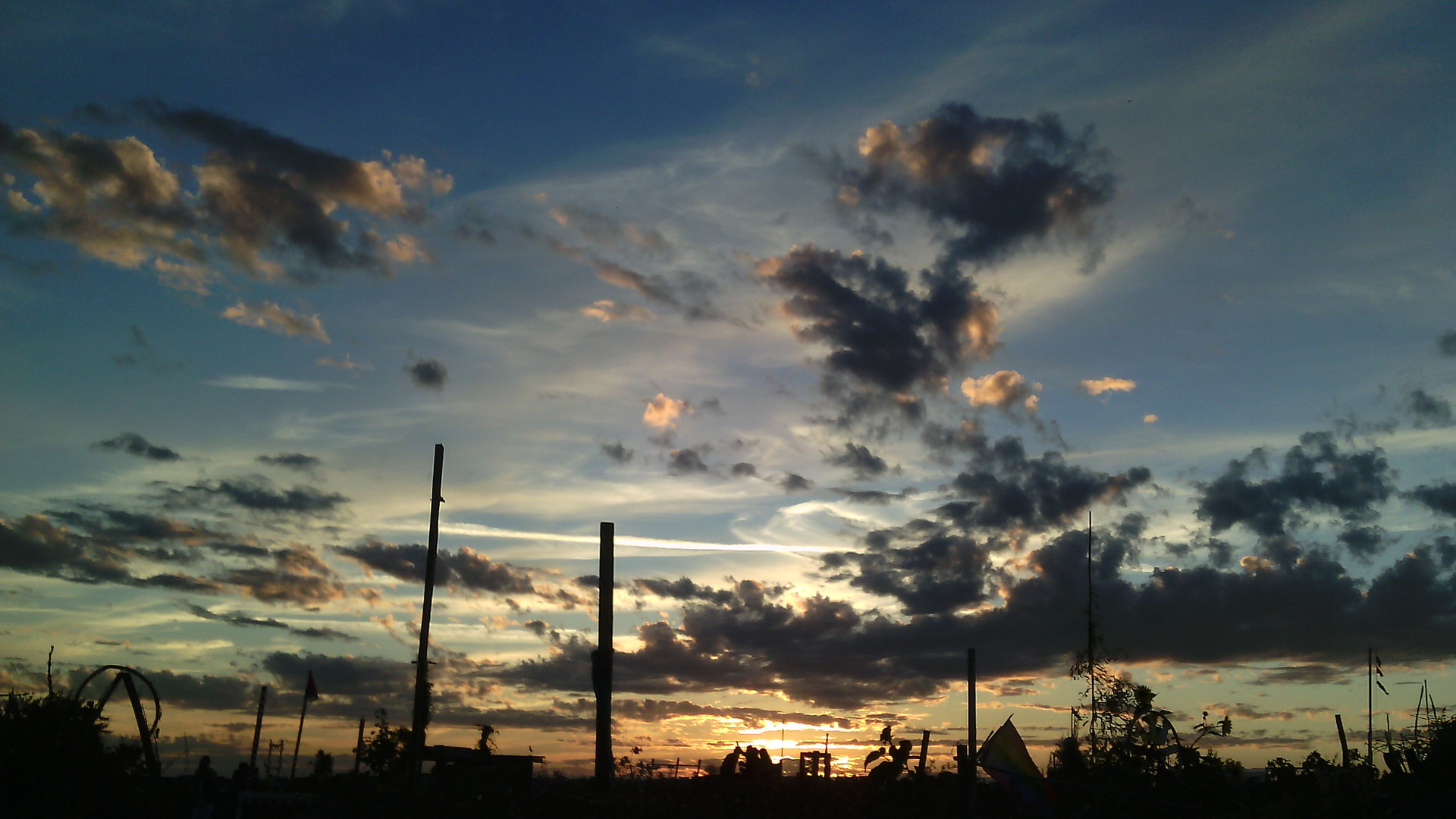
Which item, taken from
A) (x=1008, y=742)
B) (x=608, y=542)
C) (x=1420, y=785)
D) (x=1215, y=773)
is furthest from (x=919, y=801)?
(x=1420, y=785)

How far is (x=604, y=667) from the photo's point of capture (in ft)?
77.1

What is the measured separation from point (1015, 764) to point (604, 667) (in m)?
10.5

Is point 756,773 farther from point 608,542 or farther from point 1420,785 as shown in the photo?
point 1420,785

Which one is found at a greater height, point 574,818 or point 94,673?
point 94,673

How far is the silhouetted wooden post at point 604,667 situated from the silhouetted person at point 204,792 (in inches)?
332

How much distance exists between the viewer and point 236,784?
24.3 meters

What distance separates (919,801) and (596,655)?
10.3 m

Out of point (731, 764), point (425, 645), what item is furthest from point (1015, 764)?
point (425, 645)

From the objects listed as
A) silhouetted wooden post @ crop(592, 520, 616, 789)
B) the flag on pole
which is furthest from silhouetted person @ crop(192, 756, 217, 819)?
the flag on pole

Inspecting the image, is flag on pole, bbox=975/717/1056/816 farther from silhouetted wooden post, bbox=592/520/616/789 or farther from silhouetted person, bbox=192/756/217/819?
silhouetted person, bbox=192/756/217/819

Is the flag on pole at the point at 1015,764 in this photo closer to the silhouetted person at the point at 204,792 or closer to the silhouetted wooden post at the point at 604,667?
the silhouetted wooden post at the point at 604,667

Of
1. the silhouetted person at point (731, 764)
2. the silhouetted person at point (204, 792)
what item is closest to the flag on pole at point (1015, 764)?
the silhouetted person at point (731, 764)

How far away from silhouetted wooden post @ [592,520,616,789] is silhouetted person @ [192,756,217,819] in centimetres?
843

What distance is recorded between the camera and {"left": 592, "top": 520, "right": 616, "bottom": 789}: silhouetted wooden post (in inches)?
926
